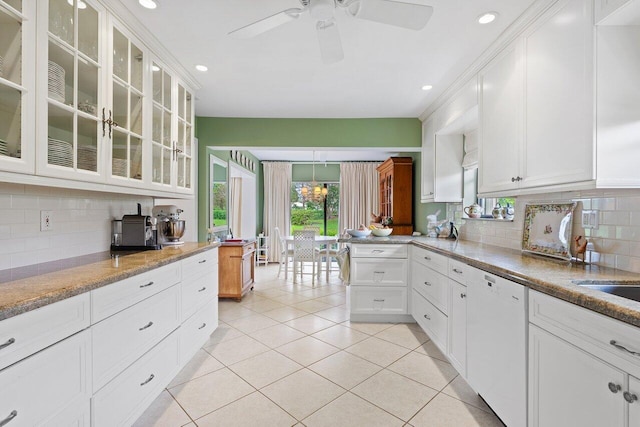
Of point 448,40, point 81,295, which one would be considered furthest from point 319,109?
point 81,295

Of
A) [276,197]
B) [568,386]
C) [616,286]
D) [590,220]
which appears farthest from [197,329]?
[276,197]

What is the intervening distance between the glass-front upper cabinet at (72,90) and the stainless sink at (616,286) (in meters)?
2.44

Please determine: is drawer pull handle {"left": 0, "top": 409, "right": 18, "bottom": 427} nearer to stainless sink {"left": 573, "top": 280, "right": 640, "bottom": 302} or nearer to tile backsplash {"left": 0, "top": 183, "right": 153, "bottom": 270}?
tile backsplash {"left": 0, "top": 183, "right": 153, "bottom": 270}

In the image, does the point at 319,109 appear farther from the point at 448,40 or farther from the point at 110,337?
the point at 110,337

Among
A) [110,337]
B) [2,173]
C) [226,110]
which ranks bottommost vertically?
[110,337]

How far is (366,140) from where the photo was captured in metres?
4.08

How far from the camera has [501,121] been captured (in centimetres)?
224

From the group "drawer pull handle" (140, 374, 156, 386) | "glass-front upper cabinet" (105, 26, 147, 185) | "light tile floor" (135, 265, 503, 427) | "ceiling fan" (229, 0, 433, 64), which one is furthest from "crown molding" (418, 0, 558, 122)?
"drawer pull handle" (140, 374, 156, 386)

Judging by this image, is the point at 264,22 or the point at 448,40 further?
the point at 448,40

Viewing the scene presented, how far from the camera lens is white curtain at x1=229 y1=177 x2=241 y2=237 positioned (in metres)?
6.63

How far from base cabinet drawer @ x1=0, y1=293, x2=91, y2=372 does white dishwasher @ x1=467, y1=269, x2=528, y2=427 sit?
6.24 feet

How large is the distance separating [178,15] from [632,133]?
2589mm

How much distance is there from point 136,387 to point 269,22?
6.66ft

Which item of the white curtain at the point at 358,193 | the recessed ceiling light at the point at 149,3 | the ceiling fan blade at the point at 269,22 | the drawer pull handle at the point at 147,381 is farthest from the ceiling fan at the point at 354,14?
the white curtain at the point at 358,193
